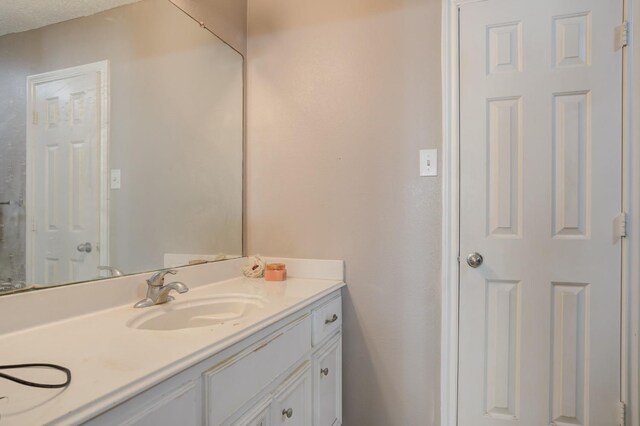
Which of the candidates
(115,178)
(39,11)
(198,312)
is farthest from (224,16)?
(198,312)

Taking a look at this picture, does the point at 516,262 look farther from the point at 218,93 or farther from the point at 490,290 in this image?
the point at 218,93

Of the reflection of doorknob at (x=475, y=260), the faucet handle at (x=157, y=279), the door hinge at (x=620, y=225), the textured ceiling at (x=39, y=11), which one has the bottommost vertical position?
the faucet handle at (x=157, y=279)

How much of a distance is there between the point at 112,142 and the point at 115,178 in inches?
4.7

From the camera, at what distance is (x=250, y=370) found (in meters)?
0.91

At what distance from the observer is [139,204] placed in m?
1.25

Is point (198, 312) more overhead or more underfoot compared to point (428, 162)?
more underfoot

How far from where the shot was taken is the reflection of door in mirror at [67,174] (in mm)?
900

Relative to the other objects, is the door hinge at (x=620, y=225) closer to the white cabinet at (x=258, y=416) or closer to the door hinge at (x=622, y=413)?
the door hinge at (x=622, y=413)

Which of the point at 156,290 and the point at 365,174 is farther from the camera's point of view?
the point at 365,174

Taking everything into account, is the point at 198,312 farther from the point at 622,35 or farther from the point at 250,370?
the point at 622,35

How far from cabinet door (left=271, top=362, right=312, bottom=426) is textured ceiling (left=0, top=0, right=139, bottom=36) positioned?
1.22m

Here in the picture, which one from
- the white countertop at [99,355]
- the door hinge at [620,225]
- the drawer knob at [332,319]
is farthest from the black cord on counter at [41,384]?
the door hinge at [620,225]

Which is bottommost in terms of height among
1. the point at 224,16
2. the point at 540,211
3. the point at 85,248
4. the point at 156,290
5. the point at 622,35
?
the point at 156,290

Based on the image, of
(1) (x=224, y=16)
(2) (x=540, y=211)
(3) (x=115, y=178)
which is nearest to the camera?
(3) (x=115, y=178)
